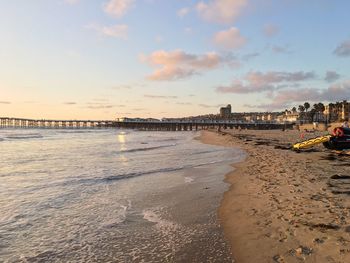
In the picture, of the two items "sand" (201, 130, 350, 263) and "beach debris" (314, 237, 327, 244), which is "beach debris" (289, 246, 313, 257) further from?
"beach debris" (314, 237, 327, 244)

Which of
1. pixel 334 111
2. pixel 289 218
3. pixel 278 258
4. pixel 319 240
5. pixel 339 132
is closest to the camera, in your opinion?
pixel 278 258

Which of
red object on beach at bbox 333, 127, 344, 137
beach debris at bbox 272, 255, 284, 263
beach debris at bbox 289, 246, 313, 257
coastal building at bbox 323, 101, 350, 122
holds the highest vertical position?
coastal building at bbox 323, 101, 350, 122

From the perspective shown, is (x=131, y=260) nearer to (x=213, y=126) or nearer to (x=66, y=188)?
(x=66, y=188)

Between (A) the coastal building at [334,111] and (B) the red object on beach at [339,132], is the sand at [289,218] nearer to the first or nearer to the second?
(B) the red object on beach at [339,132]

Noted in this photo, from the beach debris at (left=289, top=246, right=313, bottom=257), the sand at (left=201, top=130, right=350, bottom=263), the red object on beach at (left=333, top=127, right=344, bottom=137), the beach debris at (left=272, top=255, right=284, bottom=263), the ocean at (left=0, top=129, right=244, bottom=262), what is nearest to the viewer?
the beach debris at (left=272, top=255, right=284, bottom=263)

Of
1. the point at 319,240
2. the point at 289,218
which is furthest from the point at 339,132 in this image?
the point at 319,240

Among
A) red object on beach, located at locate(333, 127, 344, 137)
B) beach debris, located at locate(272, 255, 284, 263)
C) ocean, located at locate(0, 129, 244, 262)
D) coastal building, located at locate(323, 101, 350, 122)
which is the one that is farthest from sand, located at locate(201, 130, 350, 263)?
coastal building, located at locate(323, 101, 350, 122)

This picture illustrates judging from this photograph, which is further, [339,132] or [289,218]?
[339,132]

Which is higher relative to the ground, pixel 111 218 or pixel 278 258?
pixel 278 258

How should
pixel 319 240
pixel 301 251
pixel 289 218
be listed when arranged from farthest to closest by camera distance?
pixel 289 218, pixel 319 240, pixel 301 251

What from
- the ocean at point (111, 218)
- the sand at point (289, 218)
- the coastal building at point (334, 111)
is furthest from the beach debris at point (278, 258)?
the coastal building at point (334, 111)

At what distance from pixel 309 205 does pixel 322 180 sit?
4.01 m

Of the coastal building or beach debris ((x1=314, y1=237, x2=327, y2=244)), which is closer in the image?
beach debris ((x1=314, y1=237, x2=327, y2=244))

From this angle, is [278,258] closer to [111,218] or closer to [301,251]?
[301,251]
